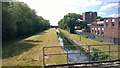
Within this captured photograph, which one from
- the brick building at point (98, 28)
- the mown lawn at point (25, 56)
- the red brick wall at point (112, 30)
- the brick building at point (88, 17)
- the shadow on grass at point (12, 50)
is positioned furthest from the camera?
the brick building at point (88, 17)

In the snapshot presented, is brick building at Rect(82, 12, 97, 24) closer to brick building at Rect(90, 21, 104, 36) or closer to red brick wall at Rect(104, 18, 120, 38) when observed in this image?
brick building at Rect(90, 21, 104, 36)

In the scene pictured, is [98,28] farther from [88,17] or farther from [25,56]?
[88,17]

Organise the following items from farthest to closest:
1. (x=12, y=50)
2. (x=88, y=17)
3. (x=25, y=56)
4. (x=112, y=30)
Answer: (x=88, y=17)
(x=112, y=30)
(x=12, y=50)
(x=25, y=56)

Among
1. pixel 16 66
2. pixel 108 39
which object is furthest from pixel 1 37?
pixel 16 66

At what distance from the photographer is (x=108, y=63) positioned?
41.6 ft

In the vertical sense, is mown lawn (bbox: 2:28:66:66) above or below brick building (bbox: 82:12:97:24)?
below

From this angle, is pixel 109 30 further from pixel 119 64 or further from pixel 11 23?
pixel 119 64

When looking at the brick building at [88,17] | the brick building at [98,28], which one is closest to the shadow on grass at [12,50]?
the brick building at [98,28]

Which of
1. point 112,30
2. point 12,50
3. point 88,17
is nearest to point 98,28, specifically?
point 112,30

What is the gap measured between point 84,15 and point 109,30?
95.7 meters

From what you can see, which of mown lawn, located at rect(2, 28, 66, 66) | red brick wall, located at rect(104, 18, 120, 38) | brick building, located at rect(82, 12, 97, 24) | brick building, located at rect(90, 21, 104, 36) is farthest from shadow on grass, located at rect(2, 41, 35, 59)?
brick building, located at rect(82, 12, 97, 24)

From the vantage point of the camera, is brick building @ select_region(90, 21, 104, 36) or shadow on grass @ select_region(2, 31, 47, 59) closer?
shadow on grass @ select_region(2, 31, 47, 59)

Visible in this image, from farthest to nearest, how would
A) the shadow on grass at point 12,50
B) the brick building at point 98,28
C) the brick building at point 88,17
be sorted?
the brick building at point 88,17
the brick building at point 98,28
the shadow on grass at point 12,50

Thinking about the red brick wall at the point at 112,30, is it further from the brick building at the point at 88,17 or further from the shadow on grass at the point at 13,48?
the brick building at the point at 88,17
